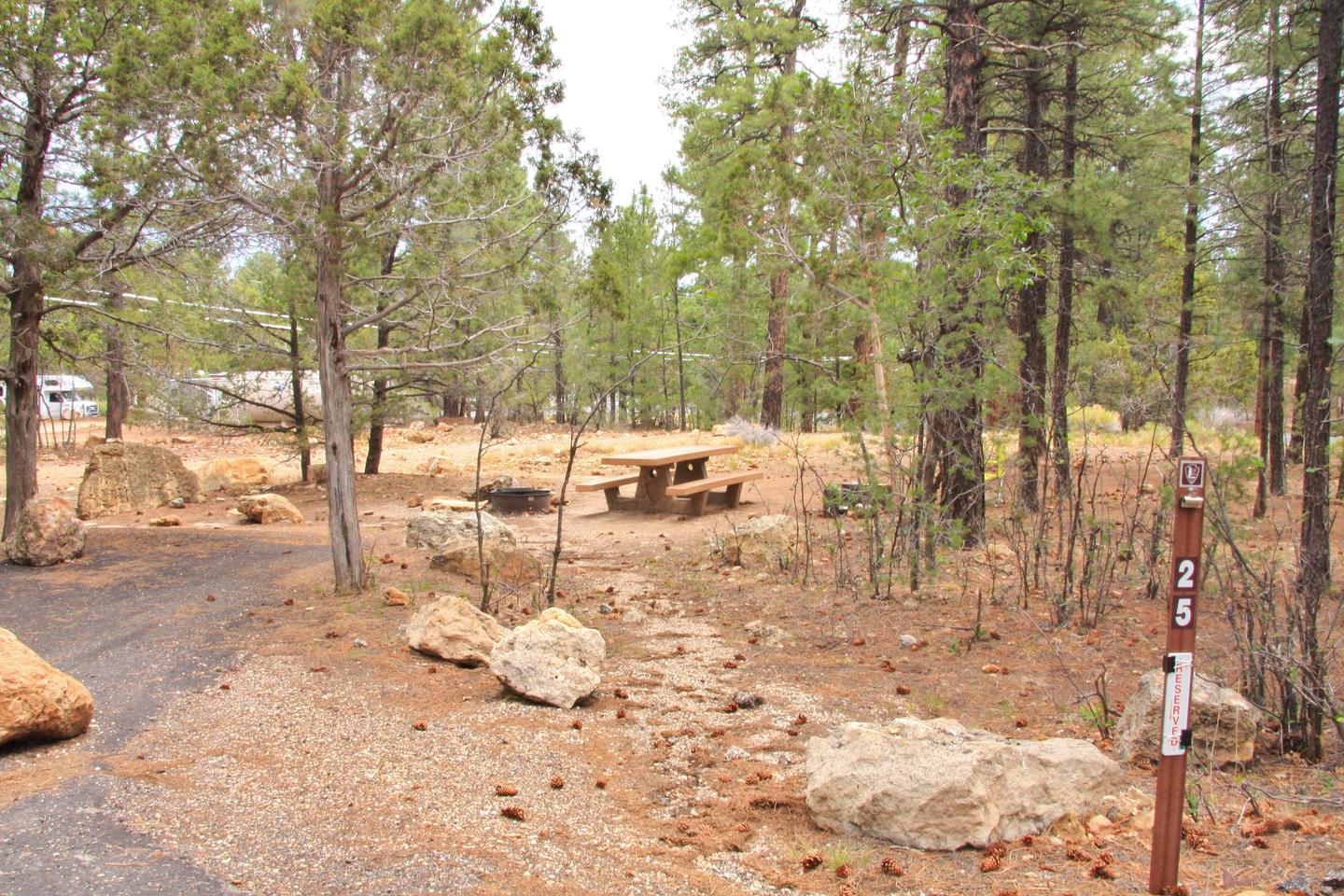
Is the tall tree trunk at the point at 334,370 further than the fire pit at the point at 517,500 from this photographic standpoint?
No

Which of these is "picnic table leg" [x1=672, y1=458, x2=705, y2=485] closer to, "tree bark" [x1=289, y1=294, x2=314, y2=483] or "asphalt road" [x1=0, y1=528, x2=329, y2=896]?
"asphalt road" [x1=0, y1=528, x2=329, y2=896]

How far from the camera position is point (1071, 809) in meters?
3.40

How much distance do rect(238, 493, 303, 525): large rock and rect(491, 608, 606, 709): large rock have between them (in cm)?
835

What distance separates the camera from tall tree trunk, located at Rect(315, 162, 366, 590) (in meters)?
6.99

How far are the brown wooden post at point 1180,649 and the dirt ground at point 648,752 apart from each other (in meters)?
0.40

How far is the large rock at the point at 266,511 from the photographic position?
40.3ft

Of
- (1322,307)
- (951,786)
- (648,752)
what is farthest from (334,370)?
(1322,307)

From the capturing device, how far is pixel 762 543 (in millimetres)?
9078

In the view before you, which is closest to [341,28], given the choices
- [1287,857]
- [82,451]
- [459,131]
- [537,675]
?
[459,131]

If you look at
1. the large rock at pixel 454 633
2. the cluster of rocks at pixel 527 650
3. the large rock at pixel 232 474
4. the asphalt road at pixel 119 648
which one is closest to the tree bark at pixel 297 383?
the large rock at pixel 232 474

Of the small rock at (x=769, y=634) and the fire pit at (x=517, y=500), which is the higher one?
the fire pit at (x=517, y=500)

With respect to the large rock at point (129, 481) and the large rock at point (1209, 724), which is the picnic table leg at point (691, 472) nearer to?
the large rock at point (129, 481)

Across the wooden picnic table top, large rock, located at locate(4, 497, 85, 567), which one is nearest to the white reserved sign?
large rock, located at locate(4, 497, 85, 567)

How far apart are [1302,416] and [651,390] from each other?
27.3m
